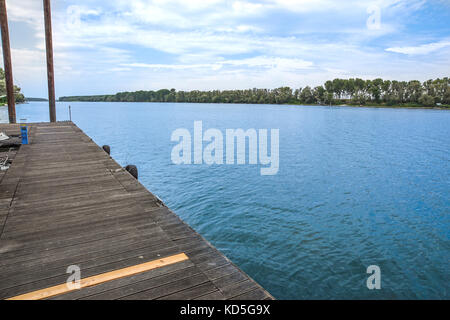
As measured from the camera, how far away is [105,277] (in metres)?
3.57

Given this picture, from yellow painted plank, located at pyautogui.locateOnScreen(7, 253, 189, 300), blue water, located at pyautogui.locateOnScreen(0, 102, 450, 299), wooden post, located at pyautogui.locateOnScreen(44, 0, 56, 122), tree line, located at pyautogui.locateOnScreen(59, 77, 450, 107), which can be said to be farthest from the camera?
tree line, located at pyautogui.locateOnScreen(59, 77, 450, 107)

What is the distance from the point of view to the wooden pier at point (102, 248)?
3.37m

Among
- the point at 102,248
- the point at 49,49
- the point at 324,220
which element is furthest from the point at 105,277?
the point at 49,49

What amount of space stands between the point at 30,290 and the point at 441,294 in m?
7.91

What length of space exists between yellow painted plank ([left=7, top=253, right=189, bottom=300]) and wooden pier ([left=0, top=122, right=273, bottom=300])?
11 mm

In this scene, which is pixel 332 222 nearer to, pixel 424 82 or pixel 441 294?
pixel 441 294

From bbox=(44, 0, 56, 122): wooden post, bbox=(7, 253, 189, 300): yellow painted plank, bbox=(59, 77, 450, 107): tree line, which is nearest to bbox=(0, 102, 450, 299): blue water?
bbox=(7, 253, 189, 300): yellow painted plank

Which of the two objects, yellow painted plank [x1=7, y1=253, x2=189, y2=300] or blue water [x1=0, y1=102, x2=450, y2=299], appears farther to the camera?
blue water [x1=0, y1=102, x2=450, y2=299]

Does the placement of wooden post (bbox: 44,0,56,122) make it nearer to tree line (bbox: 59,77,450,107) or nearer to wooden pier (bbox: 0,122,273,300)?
wooden pier (bbox: 0,122,273,300)

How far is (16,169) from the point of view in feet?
28.0

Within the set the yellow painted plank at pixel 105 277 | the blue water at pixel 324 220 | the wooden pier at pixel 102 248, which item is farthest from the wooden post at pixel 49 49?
the yellow painted plank at pixel 105 277

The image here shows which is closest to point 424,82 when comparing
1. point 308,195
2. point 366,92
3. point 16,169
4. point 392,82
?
point 392,82

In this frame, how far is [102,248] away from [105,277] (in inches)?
31.9

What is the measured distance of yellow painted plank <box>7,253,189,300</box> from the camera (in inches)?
126
